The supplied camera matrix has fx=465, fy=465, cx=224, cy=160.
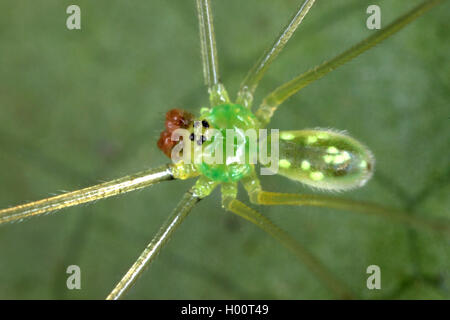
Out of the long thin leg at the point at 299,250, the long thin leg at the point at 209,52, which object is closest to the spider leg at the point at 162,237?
the long thin leg at the point at 299,250

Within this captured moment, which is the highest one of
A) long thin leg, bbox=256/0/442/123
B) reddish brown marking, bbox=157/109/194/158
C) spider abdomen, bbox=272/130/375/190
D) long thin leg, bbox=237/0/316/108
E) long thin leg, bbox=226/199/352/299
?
long thin leg, bbox=237/0/316/108

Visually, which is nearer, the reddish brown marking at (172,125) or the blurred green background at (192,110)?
the reddish brown marking at (172,125)

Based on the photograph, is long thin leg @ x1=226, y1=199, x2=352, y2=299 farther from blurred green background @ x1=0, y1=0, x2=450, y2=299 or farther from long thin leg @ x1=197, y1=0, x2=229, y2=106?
long thin leg @ x1=197, y1=0, x2=229, y2=106

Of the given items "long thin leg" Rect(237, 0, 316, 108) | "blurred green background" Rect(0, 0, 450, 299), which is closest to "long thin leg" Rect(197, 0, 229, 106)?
"long thin leg" Rect(237, 0, 316, 108)

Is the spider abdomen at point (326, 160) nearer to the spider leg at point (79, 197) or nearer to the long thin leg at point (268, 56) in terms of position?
the long thin leg at point (268, 56)

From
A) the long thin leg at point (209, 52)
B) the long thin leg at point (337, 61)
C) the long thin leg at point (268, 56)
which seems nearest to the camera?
the long thin leg at point (337, 61)

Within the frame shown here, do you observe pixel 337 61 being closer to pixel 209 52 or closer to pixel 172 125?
pixel 209 52

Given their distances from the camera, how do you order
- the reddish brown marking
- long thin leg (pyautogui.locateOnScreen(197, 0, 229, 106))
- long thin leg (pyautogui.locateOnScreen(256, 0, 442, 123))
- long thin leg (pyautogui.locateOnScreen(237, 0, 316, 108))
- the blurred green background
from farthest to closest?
the blurred green background
the reddish brown marking
long thin leg (pyautogui.locateOnScreen(197, 0, 229, 106))
long thin leg (pyautogui.locateOnScreen(237, 0, 316, 108))
long thin leg (pyautogui.locateOnScreen(256, 0, 442, 123))
